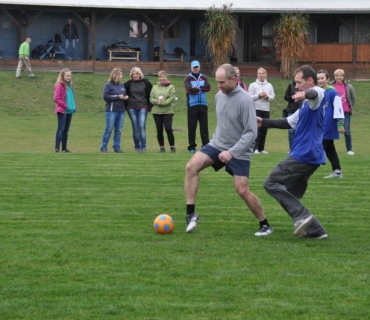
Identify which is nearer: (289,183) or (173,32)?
(289,183)

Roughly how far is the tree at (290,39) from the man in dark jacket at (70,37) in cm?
908

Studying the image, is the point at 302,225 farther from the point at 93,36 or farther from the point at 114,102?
the point at 93,36

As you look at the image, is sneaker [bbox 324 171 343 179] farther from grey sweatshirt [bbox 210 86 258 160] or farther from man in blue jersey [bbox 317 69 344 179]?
grey sweatshirt [bbox 210 86 258 160]

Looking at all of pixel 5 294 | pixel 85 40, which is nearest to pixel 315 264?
pixel 5 294

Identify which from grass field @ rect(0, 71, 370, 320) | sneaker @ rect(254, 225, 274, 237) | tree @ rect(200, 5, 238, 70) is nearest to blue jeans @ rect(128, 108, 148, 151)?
grass field @ rect(0, 71, 370, 320)

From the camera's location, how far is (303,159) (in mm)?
9625

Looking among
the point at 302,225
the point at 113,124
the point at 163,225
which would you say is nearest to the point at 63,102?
the point at 113,124

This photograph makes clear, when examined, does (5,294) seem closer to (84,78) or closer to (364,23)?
(84,78)

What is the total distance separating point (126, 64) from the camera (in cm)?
4134

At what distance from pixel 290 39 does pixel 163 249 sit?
31.8m

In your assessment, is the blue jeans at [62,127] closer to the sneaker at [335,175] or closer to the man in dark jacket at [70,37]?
the sneaker at [335,175]

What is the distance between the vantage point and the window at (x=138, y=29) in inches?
1746

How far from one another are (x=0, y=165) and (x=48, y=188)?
326cm

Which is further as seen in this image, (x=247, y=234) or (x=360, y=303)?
(x=247, y=234)
